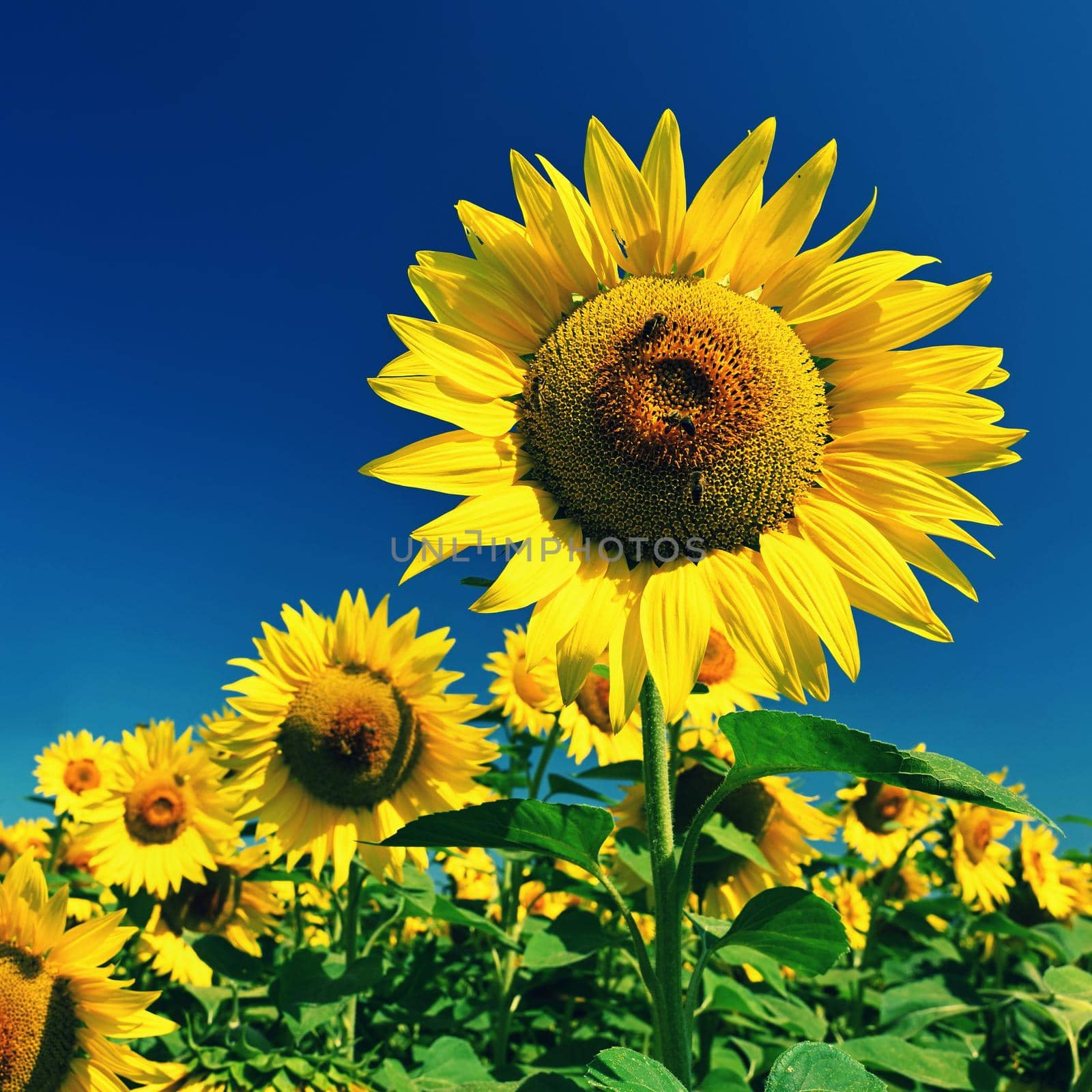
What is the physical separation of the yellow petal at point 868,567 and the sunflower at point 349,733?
246cm

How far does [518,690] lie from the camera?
18.2 ft

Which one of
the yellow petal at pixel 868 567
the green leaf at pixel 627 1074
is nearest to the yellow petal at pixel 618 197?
the yellow petal at pixel 868 567

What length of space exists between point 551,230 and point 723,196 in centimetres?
51

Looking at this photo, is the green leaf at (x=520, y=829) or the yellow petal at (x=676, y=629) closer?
the green leaf at (x=520, y=829)

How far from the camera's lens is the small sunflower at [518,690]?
5.25 metres

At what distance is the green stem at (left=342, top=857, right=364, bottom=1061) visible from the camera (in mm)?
3581

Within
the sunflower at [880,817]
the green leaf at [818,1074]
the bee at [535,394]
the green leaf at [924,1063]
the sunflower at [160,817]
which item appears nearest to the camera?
the green leaf at [818,1074]

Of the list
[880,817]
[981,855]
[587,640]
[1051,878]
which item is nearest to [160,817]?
[587,640]

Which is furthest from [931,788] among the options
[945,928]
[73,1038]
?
[945,928]

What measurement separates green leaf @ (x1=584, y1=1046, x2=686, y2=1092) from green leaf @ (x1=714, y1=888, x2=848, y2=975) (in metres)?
0.42

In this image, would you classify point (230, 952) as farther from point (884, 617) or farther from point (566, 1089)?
point (884, 617)

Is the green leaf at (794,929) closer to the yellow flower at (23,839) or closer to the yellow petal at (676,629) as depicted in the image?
the yellow petal at (676,629)

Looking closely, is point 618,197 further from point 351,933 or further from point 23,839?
point 23,839

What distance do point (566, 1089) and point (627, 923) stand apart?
43 cm
